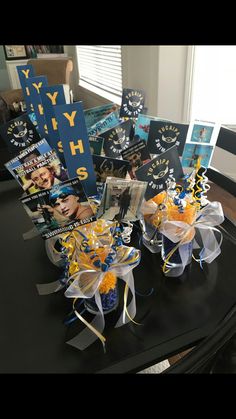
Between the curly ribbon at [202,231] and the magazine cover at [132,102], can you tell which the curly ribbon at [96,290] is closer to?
the curly ribbon at [202,231]

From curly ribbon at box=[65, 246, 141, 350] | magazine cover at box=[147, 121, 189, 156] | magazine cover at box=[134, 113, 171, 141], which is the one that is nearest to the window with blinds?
magazine cover at box=[134, 113, 171, 141]

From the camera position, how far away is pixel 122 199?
2.50 ft

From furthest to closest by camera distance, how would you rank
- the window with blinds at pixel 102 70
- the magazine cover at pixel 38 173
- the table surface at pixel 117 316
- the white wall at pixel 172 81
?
the window with blinds at pixel 102 70 < the white wall at pixel 172 81 < the magazine cover at pixel 38 173 < the table surface at pixel 117 316

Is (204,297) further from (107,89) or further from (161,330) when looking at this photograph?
(107,89)

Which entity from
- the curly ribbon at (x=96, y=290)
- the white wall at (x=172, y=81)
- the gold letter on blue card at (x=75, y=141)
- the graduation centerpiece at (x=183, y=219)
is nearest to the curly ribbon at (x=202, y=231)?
the graduation centerpiece at (x=183, y=219)

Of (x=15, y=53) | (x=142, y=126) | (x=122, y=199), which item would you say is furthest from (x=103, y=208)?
(x=15, y=53)

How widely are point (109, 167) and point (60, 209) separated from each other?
191 millimetres

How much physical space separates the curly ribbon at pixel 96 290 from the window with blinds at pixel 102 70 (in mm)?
3007

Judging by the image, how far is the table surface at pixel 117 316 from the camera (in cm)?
61

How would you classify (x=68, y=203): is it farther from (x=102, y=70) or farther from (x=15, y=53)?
(x=15, y=53)

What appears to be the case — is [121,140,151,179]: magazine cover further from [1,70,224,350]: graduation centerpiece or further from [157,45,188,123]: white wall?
[157,45,188,123]: white wall

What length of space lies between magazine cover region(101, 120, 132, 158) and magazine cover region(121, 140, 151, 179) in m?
0.10

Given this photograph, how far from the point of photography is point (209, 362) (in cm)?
50

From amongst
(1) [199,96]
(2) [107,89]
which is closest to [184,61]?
(1) [199,96]
